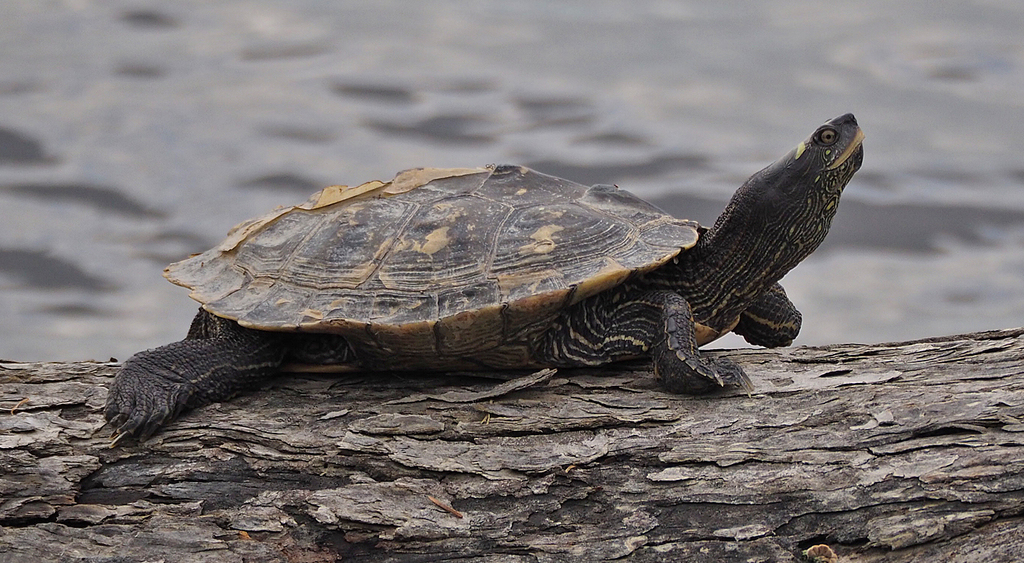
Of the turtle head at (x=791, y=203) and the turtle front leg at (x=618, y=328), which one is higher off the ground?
the turtle head at (x=791, y=203)

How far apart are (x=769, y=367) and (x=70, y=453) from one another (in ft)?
10.2

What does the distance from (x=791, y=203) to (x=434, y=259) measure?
1.73 metres

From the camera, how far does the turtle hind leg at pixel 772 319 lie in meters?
4.99

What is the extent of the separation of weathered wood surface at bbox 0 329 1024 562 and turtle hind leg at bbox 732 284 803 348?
0.83 m

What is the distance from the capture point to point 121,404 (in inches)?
153

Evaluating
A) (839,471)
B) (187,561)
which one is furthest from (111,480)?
(839,471)

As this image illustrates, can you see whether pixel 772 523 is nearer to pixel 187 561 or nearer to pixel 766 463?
pixel 766 463

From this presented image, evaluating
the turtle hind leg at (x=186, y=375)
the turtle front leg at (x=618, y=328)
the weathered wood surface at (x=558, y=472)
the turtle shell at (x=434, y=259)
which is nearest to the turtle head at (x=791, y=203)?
the turtle shell at (x=434, y=259)

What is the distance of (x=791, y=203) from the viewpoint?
4.31 metres

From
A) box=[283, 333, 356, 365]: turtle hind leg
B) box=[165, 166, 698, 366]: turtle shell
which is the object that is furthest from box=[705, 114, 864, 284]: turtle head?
box=[283, 333, 356, 365]: turtle hind leg

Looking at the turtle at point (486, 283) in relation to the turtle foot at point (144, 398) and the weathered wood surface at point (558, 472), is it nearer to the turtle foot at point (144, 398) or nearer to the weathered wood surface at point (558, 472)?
the turtle foot at point (144, 398)

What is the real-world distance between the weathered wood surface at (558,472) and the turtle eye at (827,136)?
1.04 m

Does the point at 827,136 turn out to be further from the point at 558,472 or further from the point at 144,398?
the point at 144,398

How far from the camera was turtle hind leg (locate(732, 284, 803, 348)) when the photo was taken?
4.99 m
